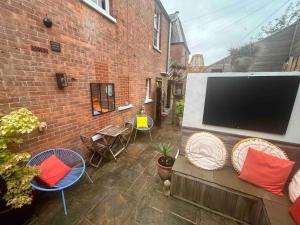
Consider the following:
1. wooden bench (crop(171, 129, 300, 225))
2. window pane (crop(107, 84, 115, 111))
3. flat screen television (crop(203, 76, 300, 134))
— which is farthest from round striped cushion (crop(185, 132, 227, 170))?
window pane (crop(107, 84, 115, 111))

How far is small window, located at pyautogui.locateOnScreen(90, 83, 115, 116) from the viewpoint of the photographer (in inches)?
123

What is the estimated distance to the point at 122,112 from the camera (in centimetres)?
426

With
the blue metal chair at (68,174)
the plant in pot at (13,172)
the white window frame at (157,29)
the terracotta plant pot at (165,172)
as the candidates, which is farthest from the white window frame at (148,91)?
the plant in pot at (13,172)

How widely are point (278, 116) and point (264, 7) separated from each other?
6276 mm

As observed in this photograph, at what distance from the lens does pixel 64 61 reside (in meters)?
2.33

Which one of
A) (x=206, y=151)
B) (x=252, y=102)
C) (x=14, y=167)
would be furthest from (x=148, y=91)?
(x=14, y=167)

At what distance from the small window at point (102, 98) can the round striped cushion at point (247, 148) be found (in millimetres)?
3081

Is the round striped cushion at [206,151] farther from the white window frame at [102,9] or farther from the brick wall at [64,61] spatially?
the white window frame at [102,9]

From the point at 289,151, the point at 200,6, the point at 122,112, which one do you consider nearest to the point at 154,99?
the point at 122,112

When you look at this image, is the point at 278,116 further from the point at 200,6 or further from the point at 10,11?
the point at 200,6

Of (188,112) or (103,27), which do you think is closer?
(188,112)

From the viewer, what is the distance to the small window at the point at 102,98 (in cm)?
312

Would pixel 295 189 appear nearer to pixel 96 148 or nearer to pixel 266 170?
pixel 266 170

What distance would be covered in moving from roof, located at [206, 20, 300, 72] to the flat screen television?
243 centimetres
